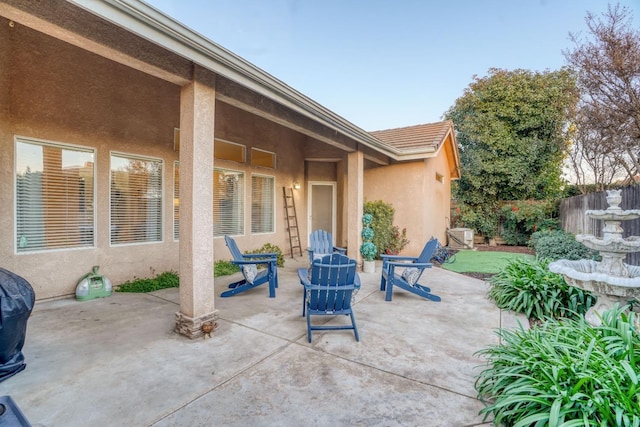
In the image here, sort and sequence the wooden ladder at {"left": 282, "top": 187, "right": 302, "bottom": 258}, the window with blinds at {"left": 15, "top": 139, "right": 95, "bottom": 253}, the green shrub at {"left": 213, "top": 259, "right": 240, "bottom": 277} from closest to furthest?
the window with blinds at {"left": 15, "top": 139, "right": 95, "bottom": 253} < the green shrub at {"left": 213, "top": 259, "right": 240, "bottom": 277} < the wooden ladder at {"left": 282, "top": 187, "right": 302, "bottom": 258}

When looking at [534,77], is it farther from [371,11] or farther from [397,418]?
[397,418]

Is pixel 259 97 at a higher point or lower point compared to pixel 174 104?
lower

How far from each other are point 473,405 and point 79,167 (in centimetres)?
634

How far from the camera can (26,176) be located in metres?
4.43

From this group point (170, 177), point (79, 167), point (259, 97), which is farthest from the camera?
point (170, 177)

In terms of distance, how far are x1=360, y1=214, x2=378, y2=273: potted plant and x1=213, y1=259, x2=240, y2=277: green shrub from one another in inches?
121

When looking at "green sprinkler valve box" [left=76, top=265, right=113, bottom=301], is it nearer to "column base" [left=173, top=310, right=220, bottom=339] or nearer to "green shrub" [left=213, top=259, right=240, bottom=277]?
"green shrub" [left=213, top=259, right=240, bottom=277]

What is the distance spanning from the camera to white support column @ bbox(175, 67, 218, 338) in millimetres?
3369

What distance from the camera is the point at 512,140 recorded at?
1388 centimetres

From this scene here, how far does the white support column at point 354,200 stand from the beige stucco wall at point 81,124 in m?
3.25

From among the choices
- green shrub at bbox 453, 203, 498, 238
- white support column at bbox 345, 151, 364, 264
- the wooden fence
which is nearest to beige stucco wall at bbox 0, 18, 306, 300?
white support column at bbox 345, 151, 364, 264

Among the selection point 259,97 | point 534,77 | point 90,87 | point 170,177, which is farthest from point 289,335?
point 534,77

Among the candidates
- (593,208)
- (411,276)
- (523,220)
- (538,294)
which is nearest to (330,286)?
(411,276)

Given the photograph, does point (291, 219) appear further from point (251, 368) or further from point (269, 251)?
point (251, 368)
